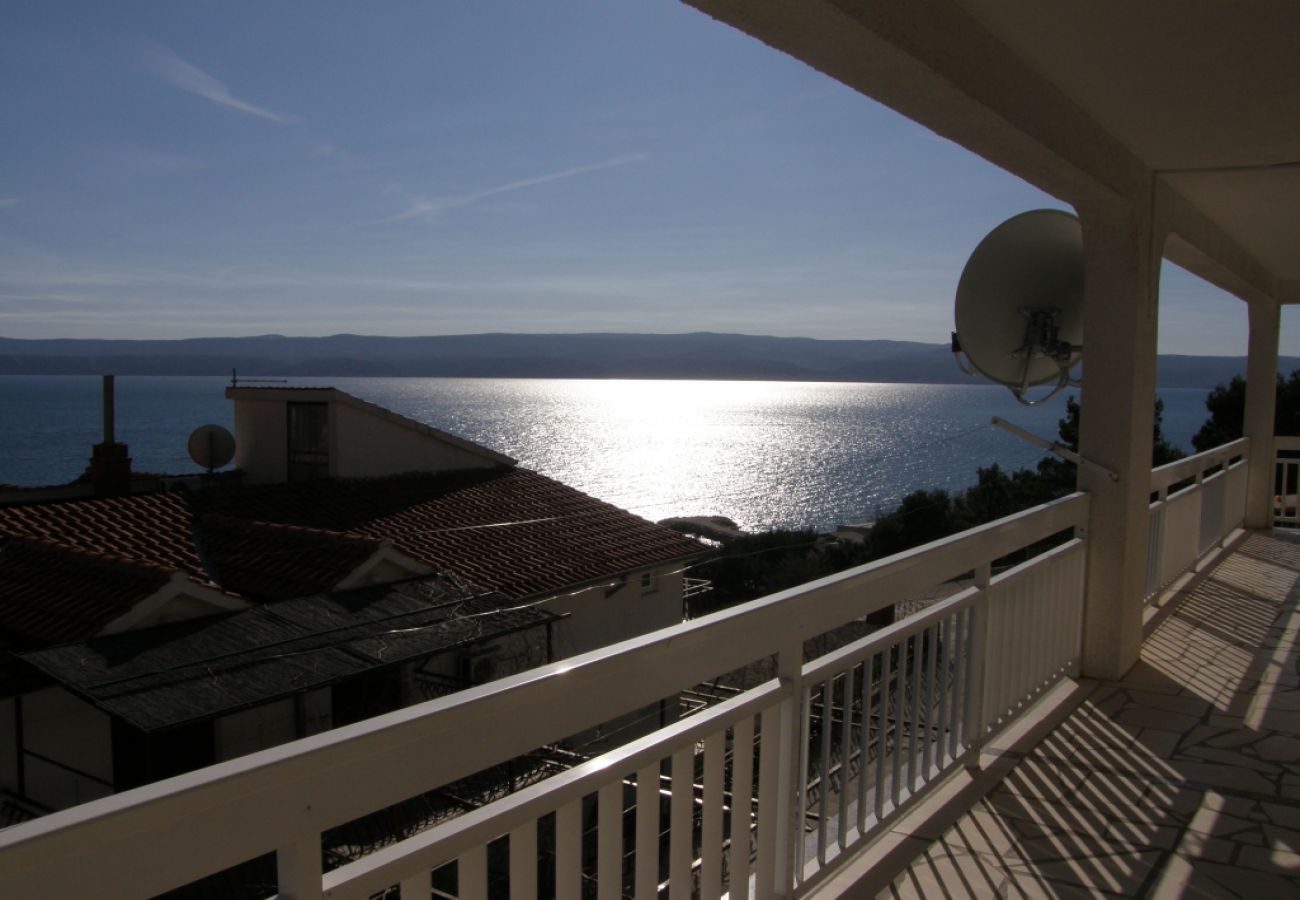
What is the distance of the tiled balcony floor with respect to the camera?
242cm

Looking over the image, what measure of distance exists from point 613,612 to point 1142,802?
45.4 ft

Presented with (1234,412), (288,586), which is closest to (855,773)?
Result: (288,586)

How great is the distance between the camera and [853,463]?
66.1 meters

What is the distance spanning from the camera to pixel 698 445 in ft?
272

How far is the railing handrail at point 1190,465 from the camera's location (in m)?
4.66

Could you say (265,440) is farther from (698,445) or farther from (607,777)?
(698,445)

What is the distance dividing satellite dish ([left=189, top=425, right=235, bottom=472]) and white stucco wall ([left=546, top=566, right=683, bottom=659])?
6.99 meters

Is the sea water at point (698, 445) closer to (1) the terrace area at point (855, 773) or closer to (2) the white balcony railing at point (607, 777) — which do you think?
(1) the terrace area at point (855, 773)

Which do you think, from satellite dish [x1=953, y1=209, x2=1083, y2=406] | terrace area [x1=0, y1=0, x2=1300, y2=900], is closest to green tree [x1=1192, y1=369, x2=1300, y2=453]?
terrace area [x1=0, y1=0, x2=1300, y2=900]

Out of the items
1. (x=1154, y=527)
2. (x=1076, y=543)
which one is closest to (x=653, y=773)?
(x=1076, y=543)

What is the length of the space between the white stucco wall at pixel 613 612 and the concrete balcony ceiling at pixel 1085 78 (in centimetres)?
1206

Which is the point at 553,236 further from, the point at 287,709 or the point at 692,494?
the point at 287,709

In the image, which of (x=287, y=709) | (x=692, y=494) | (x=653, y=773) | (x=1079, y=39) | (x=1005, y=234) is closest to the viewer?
(x=653, y=773)

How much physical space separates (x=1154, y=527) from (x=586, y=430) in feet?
291
